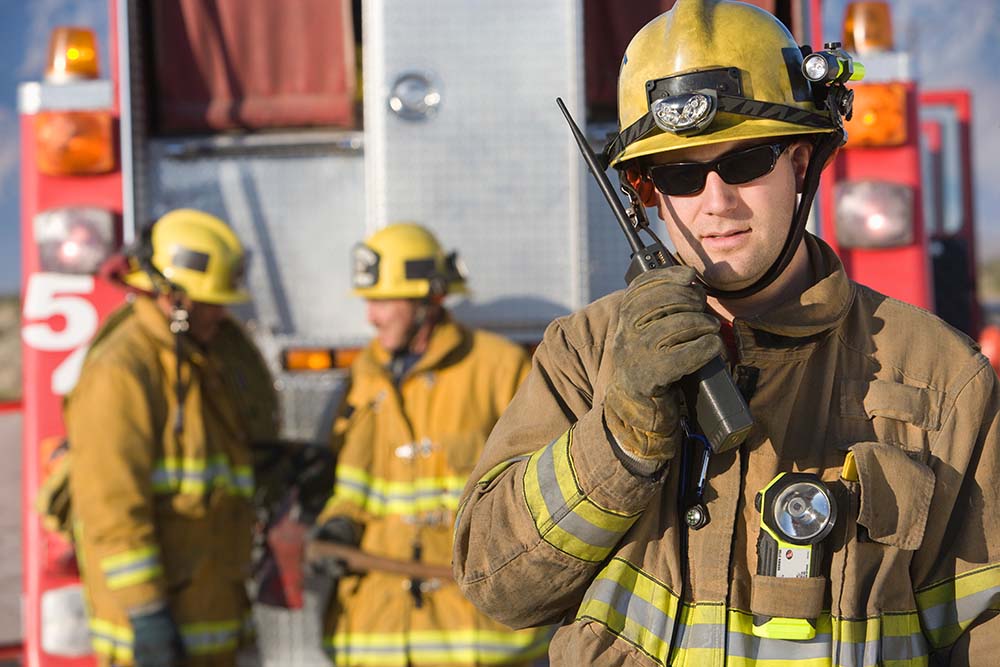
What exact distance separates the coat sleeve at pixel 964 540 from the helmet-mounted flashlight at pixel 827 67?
1.47 ft

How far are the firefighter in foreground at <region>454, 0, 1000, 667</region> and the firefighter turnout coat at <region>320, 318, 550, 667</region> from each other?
72.3 inches

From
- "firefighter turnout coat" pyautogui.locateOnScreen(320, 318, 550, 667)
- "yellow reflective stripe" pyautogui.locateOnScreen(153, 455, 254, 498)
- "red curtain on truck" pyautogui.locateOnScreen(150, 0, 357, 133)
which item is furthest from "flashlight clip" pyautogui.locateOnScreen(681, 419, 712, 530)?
"red curtain on truck" pyautogui.locateOnScreen(150, 0, 357, 133)

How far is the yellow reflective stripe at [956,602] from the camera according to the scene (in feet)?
5.74

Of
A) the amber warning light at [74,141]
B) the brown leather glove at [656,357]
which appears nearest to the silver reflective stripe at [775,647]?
the brown leather glove at [656,357]

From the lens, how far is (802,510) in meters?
1.70

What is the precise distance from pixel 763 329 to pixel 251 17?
8.95 feet

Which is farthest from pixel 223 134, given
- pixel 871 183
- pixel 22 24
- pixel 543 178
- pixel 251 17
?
pixel 22 24

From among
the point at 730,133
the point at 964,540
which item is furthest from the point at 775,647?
the point at 730,133

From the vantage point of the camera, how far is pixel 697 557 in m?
1.76

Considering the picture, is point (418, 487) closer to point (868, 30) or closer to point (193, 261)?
point (193, 261)

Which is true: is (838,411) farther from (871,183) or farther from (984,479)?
(871,183)

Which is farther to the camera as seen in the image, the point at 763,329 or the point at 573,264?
the point at 573,264

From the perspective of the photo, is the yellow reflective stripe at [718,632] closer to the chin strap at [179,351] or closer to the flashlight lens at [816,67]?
the flashlight lens at [816,67]

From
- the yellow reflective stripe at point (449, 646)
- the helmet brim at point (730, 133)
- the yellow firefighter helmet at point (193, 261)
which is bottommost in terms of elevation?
the yellow reflective stripe at point (449, 646)
